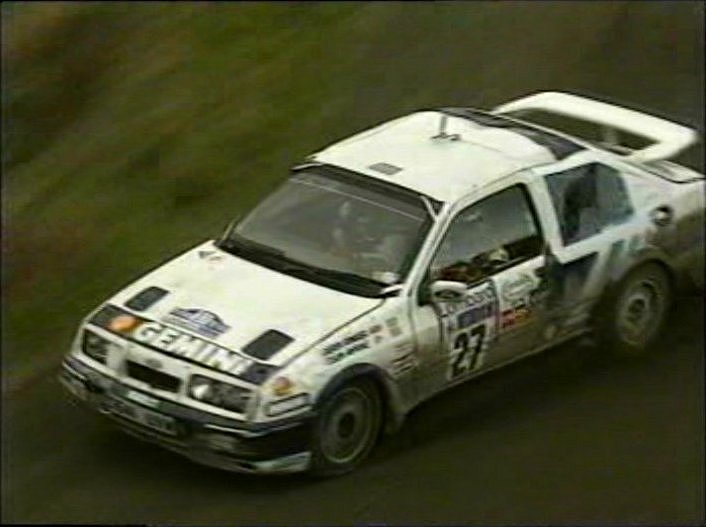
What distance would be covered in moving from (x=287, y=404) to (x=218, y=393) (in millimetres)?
315

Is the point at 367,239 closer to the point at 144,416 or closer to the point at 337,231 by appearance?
the point at 337,231

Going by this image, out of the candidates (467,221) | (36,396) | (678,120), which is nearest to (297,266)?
(467,221)

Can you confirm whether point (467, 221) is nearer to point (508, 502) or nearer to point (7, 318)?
point (508, 502)

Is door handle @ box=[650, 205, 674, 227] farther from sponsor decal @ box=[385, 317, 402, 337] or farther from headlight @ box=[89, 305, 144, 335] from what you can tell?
headlight @ box=[89, 305, 144, 335]

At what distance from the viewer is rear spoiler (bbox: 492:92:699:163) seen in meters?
10.2

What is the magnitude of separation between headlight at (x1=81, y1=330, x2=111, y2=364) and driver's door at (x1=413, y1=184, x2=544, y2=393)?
1.49 m

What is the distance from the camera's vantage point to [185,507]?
27.5ft

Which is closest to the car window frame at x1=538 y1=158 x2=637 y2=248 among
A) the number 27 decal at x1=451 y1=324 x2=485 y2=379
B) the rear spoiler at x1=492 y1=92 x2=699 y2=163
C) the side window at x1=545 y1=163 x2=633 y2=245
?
the side window at x1=545 y1=163 x2=633 y2=245

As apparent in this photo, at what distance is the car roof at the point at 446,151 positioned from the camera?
30.4ft

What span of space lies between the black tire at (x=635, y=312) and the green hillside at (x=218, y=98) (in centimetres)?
151

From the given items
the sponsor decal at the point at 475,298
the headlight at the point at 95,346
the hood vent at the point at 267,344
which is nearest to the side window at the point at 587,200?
the sponsor decal at the point at 475,298

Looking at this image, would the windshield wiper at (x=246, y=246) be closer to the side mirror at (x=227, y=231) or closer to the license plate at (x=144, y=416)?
the side mirror at (x=227, y=231)

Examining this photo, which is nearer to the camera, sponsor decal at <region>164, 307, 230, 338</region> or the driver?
sponsor decal at <region>164, 307, 230, 338</region>

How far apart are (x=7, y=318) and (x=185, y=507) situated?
2.20 metres
